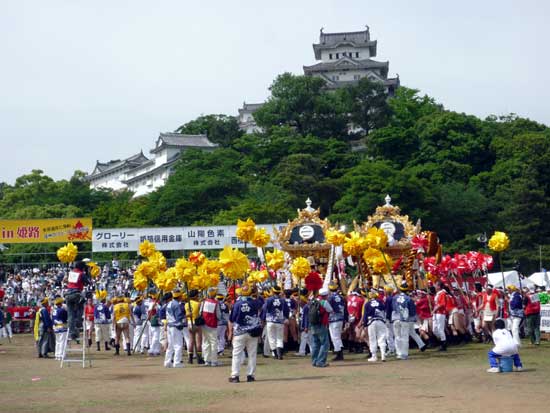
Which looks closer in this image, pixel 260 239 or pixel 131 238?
pixel 260 239

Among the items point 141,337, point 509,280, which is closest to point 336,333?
point 141,337

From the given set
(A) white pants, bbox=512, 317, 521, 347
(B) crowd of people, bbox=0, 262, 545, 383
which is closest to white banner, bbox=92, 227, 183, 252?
(B) crowd of people, bbox=0, 262, 545, 383

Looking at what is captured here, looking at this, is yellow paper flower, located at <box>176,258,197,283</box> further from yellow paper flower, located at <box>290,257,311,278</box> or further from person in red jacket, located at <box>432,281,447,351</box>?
person in red jacket, located at <box>432,281,447,351</box>

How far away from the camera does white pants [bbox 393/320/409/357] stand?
65.8 ft

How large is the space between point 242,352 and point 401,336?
5027mm

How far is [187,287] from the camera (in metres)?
21.6

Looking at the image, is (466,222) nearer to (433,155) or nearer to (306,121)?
(433,155)

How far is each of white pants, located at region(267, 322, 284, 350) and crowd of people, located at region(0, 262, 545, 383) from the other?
3 cm

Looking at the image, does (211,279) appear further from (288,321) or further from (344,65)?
(344,65)

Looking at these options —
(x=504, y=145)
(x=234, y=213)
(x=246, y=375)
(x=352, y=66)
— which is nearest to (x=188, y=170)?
(x=234, y=213)

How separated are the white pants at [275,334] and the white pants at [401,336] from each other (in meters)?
2.88

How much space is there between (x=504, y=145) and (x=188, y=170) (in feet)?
82.9

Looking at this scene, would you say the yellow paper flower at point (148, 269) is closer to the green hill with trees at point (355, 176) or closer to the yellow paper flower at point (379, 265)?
the yellow paper flower at point (379, 265)

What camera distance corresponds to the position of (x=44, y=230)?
4575cm
